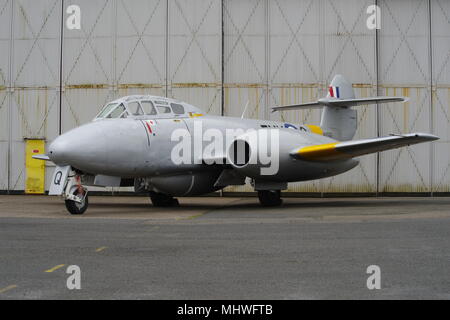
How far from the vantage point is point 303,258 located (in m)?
6.92

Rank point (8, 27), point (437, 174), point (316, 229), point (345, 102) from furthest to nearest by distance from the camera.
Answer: point (8, 27), point (437, 174), point (345, 102), point (316, 229)

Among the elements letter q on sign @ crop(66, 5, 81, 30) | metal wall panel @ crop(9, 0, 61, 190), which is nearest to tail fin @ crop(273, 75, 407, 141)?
letter q on sign @ crop(66, 5, 81, 30)

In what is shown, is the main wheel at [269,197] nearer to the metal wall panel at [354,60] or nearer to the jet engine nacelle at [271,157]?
the jet engine nacelle at [271,157]

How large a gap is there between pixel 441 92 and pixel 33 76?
18.5 meters

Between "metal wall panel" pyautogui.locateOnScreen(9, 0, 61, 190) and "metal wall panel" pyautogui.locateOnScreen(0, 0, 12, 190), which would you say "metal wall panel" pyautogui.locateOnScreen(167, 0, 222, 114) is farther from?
"metal wall panel" pyautogui.locateOnScreen(0, 0, 12, 190)

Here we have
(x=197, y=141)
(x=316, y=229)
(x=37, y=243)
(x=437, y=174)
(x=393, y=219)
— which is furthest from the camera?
(x=437, y=174)

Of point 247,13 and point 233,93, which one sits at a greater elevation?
point 247,13

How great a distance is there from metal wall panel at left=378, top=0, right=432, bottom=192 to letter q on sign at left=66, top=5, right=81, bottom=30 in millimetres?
13748

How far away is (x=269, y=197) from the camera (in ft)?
57.8
